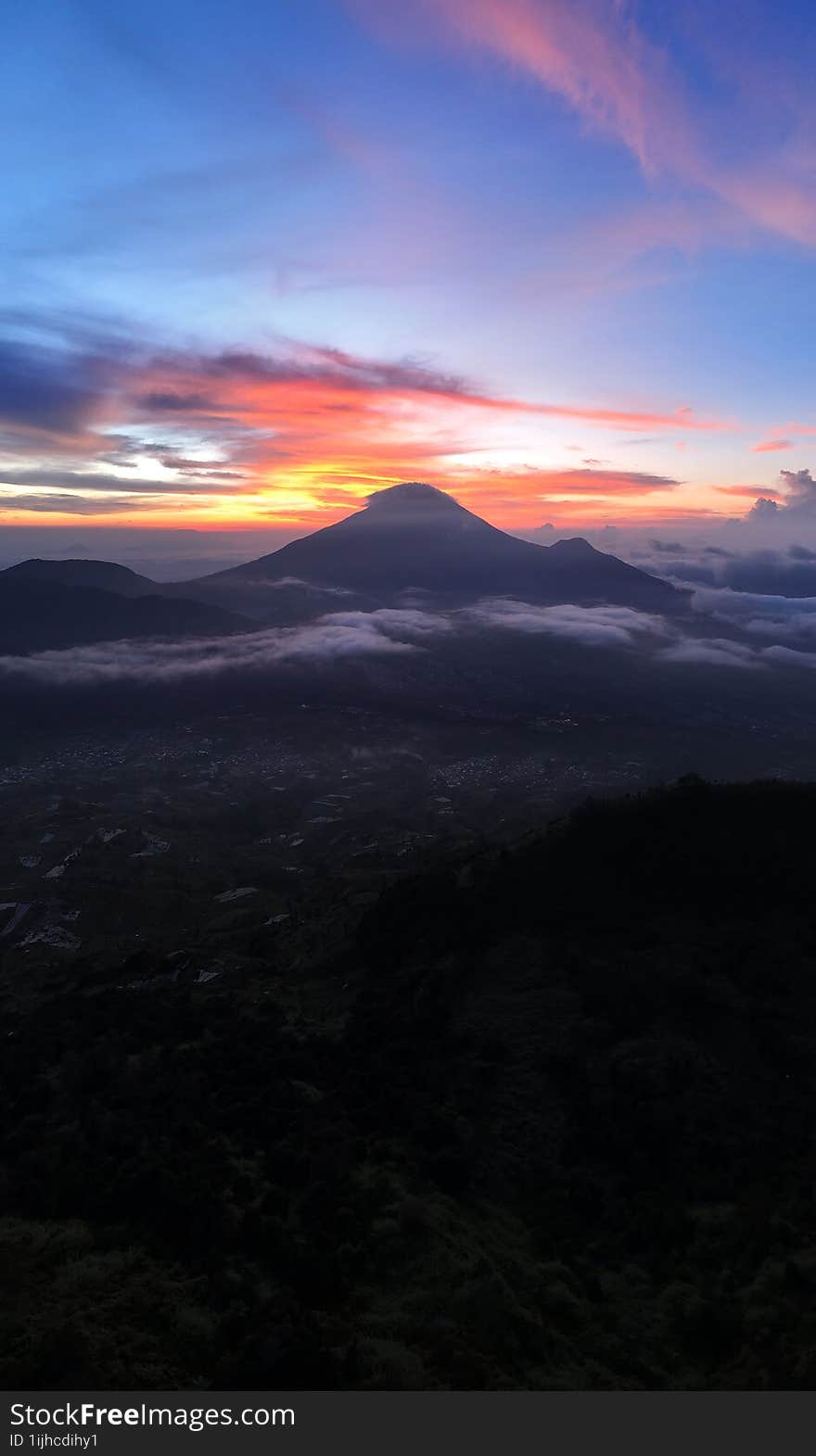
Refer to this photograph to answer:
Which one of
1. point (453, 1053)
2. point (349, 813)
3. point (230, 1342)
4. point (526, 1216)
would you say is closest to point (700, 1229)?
point (526, 1216)

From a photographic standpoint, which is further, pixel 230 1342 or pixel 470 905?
pixel 470 905

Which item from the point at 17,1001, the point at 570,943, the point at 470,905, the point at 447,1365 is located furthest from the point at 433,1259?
the point at 17,1001

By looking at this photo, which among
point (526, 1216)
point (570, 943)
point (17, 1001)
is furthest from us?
point (17, 1001)

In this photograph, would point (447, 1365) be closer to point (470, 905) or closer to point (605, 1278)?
point (605, 1278)
